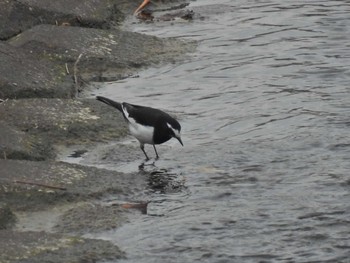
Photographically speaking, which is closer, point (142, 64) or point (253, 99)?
point (253, 99)

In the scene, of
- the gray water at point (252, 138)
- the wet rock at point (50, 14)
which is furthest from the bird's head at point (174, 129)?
the wet rock at point (50, 14)

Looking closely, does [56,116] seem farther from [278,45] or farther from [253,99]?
[278,45]

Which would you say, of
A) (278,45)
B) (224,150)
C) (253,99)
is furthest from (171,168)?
(278,45)

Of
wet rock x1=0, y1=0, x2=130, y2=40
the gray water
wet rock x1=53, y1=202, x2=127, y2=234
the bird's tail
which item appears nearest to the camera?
the gray water

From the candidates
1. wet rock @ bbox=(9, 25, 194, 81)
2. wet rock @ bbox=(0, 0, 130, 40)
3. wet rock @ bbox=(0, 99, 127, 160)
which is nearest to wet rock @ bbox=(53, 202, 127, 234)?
wet rock @ bbox=(0, 99, 127, 160)

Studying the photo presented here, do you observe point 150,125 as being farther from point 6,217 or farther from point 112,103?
point 6,217

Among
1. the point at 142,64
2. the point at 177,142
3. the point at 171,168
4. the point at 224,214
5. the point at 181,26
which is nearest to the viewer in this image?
the point at 224,214

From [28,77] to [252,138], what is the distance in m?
2.87

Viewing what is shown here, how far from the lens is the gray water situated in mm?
8969

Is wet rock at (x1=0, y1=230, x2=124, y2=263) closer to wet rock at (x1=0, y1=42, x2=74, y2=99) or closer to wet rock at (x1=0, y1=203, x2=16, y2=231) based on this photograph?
wet rock at (x1=0, y1=203, x2=16, y2=231)

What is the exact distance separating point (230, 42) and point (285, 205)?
5.82 meters

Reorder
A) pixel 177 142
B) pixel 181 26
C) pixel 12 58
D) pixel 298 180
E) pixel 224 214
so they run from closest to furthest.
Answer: pixel 224 214 < pixel 298 180 < pixel 177 142 < pixel 12 58 < pixel 181 26

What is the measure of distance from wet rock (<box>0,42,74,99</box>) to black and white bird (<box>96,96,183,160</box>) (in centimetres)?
142

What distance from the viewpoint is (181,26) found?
628 inches
